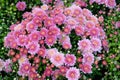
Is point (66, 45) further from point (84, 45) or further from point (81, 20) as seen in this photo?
point (81, 20)

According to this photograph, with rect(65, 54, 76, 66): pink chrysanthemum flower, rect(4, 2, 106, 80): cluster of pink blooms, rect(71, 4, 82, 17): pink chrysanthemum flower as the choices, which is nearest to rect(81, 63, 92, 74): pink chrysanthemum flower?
rect(4, 2, 106, 80): cluster of pink blooms

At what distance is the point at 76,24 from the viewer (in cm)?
388

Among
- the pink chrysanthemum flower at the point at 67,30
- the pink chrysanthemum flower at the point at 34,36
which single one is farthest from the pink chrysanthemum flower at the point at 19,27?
the pink chrysanthemum flower at the point at 67,30

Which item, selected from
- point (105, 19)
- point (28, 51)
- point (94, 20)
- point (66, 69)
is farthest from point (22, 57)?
point (105, 19)

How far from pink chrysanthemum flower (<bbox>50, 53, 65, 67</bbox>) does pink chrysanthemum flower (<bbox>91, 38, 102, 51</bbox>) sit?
1.34 ft

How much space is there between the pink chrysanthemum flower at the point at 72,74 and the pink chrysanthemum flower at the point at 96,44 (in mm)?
376

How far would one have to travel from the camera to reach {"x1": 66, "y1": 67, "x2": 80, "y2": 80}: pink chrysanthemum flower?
11.6 ft

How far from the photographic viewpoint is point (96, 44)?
3.80 meters

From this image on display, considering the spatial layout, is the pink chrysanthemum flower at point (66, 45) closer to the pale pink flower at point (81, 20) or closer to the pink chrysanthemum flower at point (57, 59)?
the pink chrysanthemum flower at point (57, 59)

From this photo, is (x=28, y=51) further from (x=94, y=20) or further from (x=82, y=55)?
(x=94, y=20)

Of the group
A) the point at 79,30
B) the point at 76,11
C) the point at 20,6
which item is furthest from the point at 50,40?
the point at 20,6

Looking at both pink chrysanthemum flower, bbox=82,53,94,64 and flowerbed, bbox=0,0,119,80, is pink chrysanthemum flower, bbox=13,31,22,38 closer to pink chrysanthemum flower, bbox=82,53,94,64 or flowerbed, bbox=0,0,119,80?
flowerbed, bbox=0,0,119,80

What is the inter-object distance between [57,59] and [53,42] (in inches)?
7.9

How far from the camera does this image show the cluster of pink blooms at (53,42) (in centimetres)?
359
